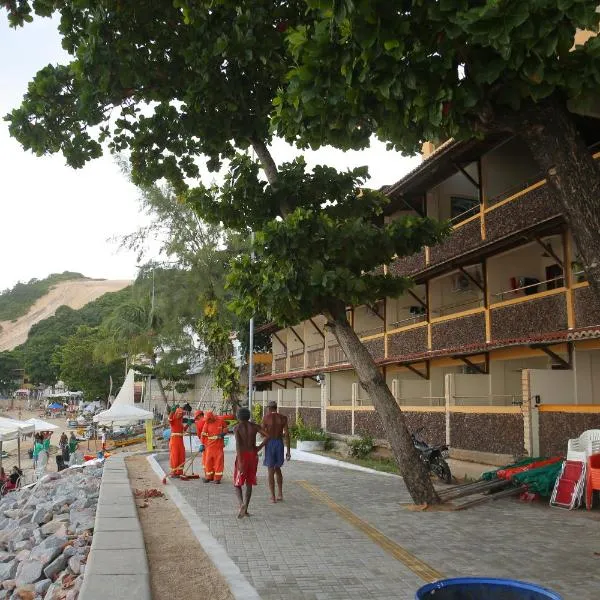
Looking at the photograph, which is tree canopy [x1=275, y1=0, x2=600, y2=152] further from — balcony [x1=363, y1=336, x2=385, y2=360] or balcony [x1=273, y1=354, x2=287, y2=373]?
balcony [x1=273, y1=354, x2=287, y2=373]

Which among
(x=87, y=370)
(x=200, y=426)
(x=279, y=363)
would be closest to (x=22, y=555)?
(x=200, y=426)

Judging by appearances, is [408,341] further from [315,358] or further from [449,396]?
[315,358]

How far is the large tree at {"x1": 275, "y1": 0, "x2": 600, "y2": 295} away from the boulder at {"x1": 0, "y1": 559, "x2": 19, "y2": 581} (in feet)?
25.6

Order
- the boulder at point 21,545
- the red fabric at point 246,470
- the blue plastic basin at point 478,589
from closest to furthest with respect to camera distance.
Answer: the blue plastic basin at point 478,589, the red fabric at point 246,470, the boulder at point 21,545

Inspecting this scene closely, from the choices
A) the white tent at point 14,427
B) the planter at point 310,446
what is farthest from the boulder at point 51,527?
the white tent at point 14,427

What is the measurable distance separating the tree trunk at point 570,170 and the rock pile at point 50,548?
19.1ft

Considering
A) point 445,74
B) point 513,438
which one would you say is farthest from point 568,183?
point 513,438

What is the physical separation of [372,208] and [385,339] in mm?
8982

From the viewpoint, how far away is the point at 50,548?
28.3 feet

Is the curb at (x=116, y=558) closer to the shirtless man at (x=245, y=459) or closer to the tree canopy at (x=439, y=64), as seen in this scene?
the shirtless man at (x=245, y=459)

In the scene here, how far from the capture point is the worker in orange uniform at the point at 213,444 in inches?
493

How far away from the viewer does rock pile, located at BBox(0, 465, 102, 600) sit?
762cm

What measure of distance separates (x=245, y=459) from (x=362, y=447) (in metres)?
9.59

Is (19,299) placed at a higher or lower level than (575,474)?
higher
